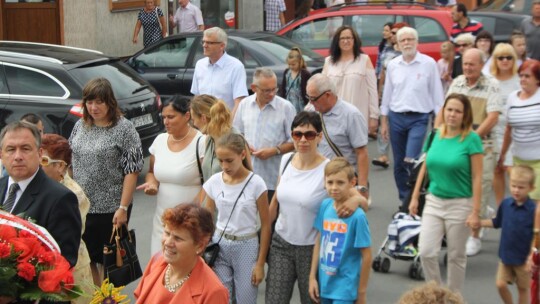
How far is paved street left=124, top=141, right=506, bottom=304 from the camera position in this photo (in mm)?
8719

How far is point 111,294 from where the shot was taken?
523 cm

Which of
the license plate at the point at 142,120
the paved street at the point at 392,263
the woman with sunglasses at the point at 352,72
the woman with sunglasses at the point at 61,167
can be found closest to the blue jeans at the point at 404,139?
the woman with sunglasses at the point at 352,72

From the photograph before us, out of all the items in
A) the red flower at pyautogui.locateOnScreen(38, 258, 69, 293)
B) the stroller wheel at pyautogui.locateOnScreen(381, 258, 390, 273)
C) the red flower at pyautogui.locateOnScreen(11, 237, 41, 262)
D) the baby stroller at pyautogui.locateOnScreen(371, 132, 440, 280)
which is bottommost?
the stroller wheel at pyautogui.locateOnScreen(381, 258, 390, 273)

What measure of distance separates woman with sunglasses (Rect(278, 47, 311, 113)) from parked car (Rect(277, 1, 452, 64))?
18.1ft

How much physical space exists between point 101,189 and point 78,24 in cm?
1411

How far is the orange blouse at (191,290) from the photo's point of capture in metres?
5.09

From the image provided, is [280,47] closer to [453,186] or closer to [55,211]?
[453,186]

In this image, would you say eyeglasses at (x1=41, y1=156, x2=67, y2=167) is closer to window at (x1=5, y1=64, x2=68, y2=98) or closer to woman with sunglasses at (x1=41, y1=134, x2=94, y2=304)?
woman with sunglasses at (x1=41, y1=134, x2=94, y2=304)

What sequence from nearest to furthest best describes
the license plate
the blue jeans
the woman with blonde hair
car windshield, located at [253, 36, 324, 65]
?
the woman with blonde hair, the blue jeans, the license plate, car windshield, located at [253, 36, 324, 65]

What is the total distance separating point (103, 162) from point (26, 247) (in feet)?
9.92

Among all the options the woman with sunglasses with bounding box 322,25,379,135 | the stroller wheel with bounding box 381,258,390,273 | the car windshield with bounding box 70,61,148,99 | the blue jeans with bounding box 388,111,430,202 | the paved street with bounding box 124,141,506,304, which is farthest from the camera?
the car windshield with bounding box 70,61,148,99

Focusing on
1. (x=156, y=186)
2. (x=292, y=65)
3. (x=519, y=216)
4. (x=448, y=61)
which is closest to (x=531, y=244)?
(x=519, y=216)

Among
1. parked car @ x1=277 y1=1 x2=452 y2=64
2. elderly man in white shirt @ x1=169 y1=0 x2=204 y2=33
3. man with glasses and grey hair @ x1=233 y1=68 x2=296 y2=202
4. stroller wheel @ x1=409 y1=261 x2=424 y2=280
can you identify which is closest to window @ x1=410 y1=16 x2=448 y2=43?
parked car @ x1=277 y1=1 x2=452 y2=64

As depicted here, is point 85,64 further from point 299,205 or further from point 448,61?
point 299,205
